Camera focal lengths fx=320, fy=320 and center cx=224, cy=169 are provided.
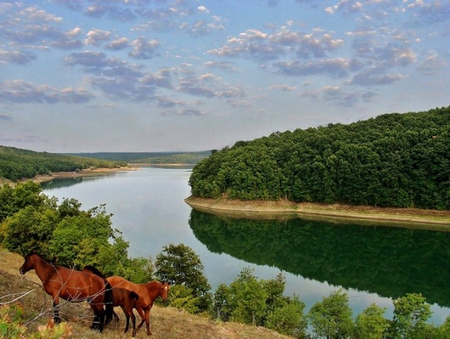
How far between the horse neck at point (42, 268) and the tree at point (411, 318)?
15.7 meters

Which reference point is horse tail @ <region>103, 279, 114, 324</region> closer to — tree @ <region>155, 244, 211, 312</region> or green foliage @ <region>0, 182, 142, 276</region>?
green foliage @ <region>0, 182, 142, 276</region>

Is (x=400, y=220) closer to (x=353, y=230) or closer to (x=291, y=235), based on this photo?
(x=353, y=230)

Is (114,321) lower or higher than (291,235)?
higher

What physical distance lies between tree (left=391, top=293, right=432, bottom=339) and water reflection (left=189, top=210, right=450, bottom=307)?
37.3ft

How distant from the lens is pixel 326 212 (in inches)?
2351

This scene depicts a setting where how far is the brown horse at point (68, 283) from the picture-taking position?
254 inches

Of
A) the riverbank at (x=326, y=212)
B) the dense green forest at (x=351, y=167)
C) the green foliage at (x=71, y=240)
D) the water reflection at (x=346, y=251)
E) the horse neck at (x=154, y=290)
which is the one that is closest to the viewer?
the horse neck at (x=154, y=290)

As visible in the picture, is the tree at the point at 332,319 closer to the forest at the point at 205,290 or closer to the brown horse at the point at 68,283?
the forest at the point at 205,290

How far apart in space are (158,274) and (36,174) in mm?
118913

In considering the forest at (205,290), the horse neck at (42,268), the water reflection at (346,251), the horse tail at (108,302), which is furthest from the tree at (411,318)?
the horse neck at (42,268)

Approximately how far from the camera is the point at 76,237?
21.2 m

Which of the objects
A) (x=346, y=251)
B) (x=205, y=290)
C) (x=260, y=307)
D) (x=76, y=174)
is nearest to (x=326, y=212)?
(x=346, y=251)

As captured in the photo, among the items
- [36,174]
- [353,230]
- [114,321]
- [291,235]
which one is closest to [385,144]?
[353,230]

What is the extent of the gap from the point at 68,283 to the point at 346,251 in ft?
123
